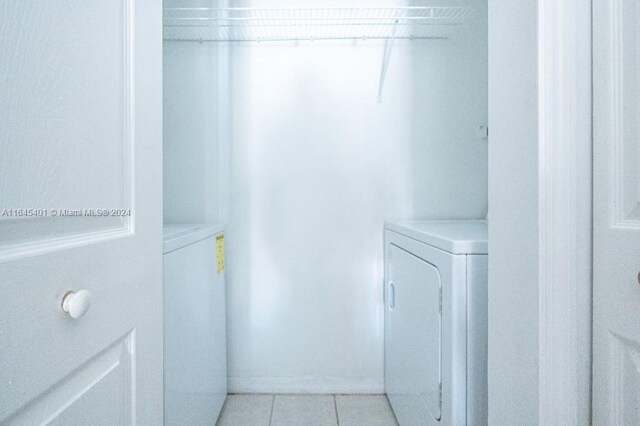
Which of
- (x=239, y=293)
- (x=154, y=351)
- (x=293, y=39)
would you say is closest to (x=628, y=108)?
(x=154, y=351)

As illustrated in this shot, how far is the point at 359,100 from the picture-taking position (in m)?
1.87

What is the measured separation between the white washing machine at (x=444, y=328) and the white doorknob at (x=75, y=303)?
0.90 metres

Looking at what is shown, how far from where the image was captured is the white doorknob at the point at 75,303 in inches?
19.0

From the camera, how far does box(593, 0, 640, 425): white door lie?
22.8 inches

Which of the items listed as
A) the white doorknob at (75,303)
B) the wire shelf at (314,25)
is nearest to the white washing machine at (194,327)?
the white doorknob at (75,303)

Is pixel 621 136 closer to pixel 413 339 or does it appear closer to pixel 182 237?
pixel 413 339

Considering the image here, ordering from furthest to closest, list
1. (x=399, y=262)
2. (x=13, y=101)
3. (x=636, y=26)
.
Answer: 1. (x=399, y=262)
2. (x=636, y=26)
3. (x=13, y=101)

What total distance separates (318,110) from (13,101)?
1.57 meters

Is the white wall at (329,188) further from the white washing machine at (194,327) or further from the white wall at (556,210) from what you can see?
the white wall at (556,210)

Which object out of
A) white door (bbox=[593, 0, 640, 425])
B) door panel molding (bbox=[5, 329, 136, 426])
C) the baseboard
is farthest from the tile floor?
white door (bbox=[593, 0, 640, 425])

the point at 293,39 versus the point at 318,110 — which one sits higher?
the point at 293,39

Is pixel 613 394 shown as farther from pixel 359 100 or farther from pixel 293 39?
pixel 293 39

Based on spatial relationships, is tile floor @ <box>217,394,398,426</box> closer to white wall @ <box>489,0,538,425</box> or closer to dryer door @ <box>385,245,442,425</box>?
dryer door @ <box>385,245,442,425</box>

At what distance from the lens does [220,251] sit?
1.68 meters
